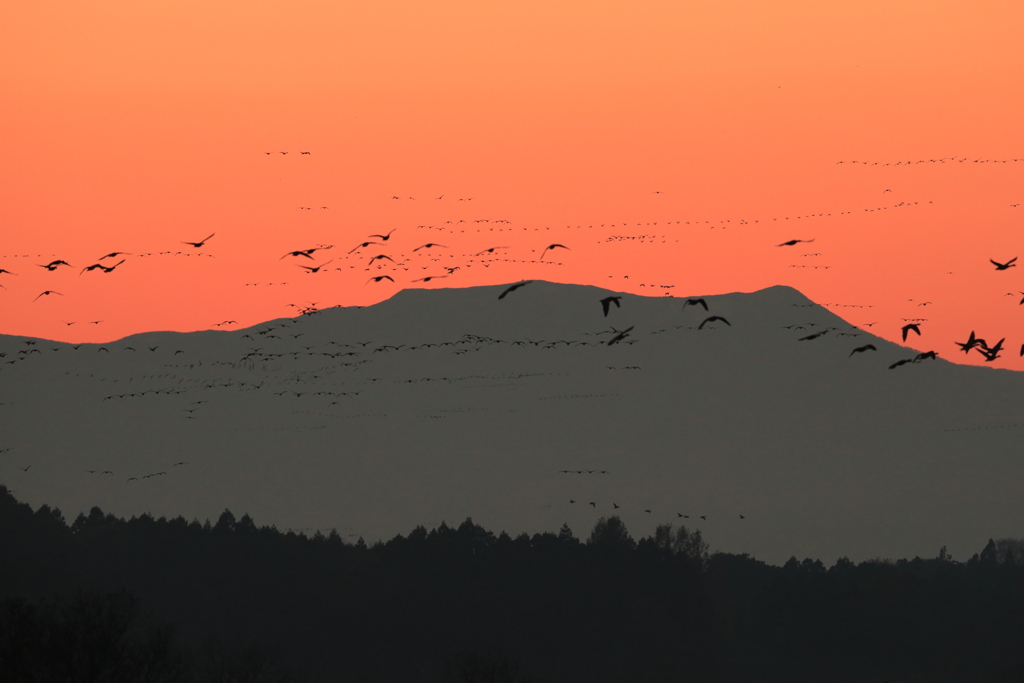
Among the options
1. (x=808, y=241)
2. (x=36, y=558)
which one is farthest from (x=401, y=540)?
(x=808, y=241)

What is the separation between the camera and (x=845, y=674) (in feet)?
614

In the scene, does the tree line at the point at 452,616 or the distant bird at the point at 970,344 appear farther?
the tree line at the point at 452,616

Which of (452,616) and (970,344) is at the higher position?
(970,344)

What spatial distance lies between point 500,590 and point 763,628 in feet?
141

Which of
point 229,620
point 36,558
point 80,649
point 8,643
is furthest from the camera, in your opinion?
point 229,620

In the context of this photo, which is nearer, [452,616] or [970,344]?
[970,344]

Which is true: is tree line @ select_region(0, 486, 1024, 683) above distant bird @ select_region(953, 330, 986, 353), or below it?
below

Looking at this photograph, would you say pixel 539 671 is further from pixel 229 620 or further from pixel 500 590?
pixel 229 620

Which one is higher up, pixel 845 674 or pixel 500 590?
pixel 500 590

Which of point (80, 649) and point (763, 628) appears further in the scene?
point (763, 628)

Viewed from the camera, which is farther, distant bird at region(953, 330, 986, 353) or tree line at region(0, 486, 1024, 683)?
tree line at region(0, 486, 1024, 683)

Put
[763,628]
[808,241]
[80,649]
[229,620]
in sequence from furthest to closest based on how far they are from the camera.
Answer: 1. [763,628]
2. [229,620]
3. [80,649]
4. [808,241]

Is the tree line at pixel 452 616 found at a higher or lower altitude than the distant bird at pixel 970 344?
lower

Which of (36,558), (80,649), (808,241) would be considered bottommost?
(36,558)
